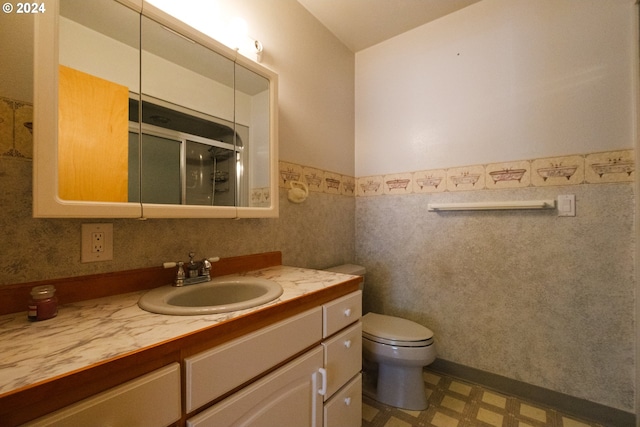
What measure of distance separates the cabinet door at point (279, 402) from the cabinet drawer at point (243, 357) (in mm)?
34

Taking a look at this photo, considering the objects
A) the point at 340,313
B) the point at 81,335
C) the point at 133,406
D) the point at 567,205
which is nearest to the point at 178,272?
the point at 81,335

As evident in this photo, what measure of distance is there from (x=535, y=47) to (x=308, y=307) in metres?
1.89

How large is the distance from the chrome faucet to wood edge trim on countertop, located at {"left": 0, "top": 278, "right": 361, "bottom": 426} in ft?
1.40

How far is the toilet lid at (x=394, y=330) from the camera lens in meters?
1.43

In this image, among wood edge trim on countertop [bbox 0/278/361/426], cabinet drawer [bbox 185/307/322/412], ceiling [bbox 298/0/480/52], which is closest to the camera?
wood edge trim on countertop [bbox 0/278/361/426]

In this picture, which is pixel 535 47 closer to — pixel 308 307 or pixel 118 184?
pixel 308 307

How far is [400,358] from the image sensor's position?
1407 millimetres

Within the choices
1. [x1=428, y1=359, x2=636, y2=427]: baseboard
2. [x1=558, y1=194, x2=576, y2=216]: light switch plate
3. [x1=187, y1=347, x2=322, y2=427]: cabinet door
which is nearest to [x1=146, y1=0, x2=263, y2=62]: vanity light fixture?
[x1=187, y1=347, x2=322, y2=427]: cabinet door

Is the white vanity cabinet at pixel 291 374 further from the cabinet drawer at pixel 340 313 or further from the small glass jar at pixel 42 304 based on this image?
the small glass jar at pixel 42 304

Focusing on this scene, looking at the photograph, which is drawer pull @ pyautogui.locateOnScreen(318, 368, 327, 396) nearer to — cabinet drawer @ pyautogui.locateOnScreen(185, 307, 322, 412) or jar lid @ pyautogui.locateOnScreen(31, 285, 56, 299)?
cabinet drawer @ pyautogui.locateOnScreen(185, 307, 322, 412)

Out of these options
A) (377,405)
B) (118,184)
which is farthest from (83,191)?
(377,405)

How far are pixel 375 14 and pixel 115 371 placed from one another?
7.22ft

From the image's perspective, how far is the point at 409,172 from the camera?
6.19 feet

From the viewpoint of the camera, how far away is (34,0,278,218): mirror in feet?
2.45
